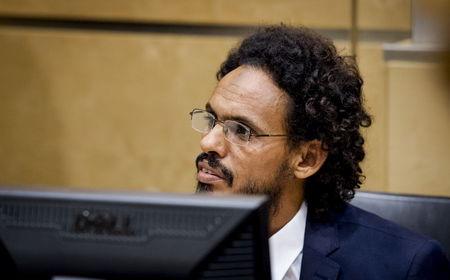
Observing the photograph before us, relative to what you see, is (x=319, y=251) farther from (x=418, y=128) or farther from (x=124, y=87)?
(x=124, y=87)

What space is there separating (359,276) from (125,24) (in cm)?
189

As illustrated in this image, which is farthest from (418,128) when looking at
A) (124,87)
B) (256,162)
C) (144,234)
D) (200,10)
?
(144,234)

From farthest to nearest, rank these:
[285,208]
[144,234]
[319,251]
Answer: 1. [285,208]
2. [319,251]
3. [144,234]

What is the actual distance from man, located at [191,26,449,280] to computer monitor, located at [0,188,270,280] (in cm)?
67

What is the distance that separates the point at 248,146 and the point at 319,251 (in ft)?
0.86

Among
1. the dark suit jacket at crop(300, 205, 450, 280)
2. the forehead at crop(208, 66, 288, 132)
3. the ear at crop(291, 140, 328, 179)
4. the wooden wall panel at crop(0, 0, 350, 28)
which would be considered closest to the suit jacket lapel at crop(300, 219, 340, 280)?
the dark suit jacket at crop(300, 205, 450, 280)

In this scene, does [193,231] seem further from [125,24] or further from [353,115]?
[125,24]

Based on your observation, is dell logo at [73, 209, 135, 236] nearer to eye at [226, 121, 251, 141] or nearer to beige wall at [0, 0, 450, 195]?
eye at [226, 121, 251, 141]

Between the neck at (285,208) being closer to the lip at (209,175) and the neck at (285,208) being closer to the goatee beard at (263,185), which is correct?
the goatee beard at (263,185)

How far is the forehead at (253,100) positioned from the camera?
1764 millimetres

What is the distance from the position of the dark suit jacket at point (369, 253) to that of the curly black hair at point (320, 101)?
0.25 ft

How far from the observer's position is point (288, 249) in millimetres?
1738

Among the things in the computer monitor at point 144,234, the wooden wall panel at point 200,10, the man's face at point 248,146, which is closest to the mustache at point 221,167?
the man's face at point 248,146

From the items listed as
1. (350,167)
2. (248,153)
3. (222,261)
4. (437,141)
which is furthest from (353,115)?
(437,141)
